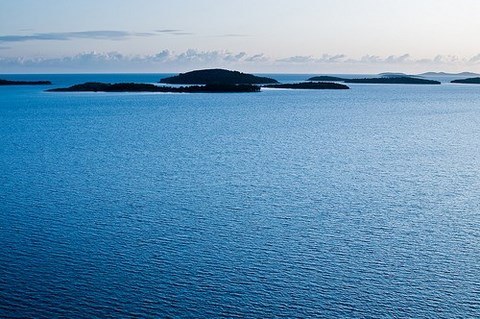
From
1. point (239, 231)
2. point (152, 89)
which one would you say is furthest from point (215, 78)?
point (239, 231)

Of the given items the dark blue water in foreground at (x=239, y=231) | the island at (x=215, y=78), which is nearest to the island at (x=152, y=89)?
the island at (x=215, y=78)

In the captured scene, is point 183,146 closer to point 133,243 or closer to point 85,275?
point 133,243

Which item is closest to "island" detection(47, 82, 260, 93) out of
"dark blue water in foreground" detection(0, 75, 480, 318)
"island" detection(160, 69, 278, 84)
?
"island" detection(160, 69, 278, 84)

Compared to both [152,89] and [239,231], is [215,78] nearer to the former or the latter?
[152,89]

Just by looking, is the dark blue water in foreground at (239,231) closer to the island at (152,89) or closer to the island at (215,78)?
the island at (152,89)

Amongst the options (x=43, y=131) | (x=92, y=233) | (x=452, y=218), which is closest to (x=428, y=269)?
(x=452, y=218)

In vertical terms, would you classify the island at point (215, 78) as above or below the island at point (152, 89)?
above

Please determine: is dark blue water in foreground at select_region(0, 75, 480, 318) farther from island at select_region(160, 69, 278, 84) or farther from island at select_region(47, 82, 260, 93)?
island at select_region(160, 69, 278, 84)

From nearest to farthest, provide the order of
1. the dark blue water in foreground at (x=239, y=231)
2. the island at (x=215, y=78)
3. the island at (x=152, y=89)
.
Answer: the dark blue water in foreground at (x=239, y=231), the island at (x=152, y=89), the island at (x=215, y=78)
